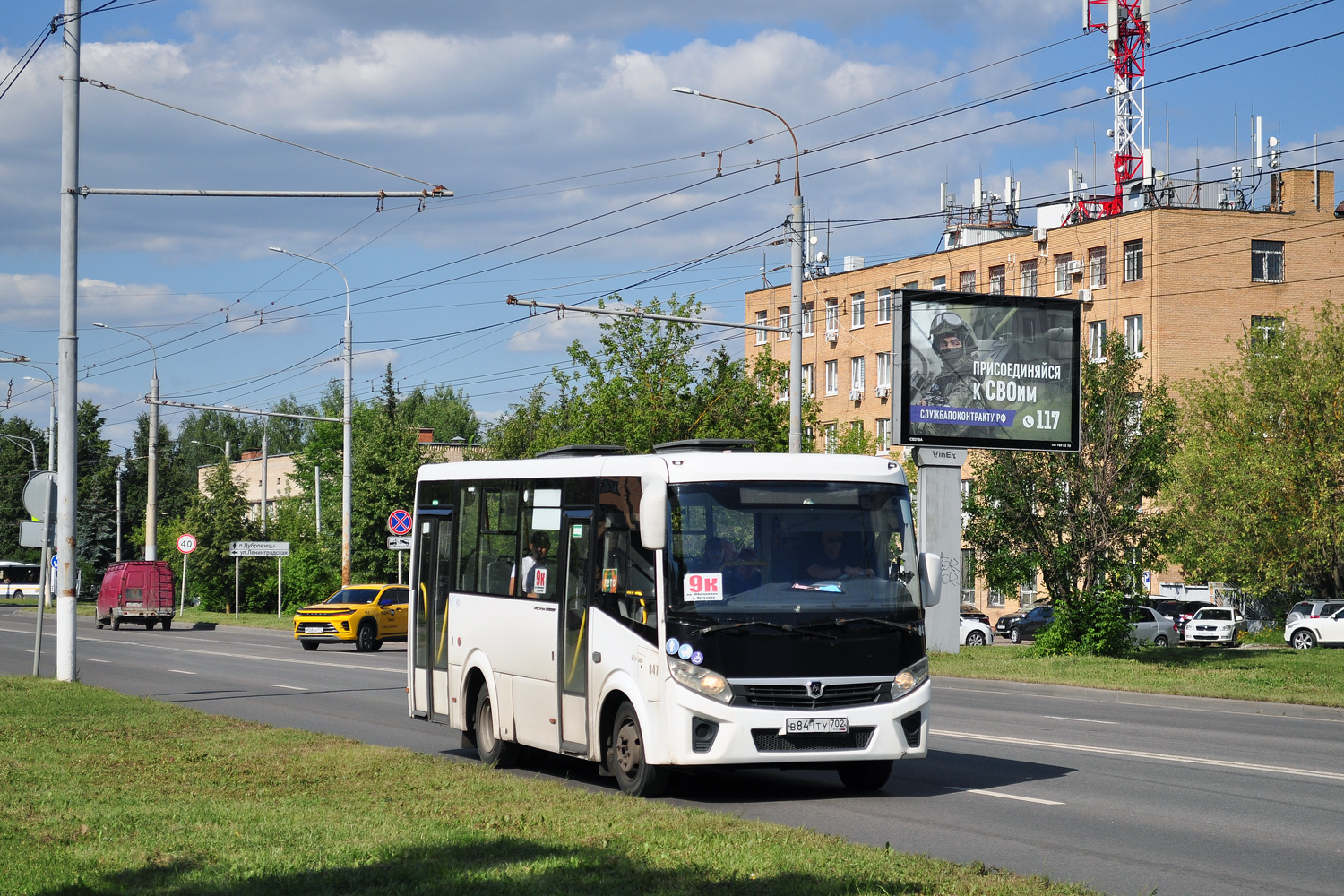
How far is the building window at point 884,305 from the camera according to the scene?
243 ft

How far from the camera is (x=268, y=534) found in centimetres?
7200

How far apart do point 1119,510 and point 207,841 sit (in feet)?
82.3

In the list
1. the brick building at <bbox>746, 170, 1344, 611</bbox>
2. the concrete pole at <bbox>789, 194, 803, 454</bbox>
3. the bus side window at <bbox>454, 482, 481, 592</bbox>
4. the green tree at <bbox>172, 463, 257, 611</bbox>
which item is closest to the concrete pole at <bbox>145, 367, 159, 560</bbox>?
the green tree at <bbox>172, 463, 257, 611</bbox>

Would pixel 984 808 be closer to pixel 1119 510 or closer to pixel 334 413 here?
pixel 1119 510

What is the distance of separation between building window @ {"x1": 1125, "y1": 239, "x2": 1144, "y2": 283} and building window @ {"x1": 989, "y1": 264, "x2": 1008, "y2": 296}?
7288 millimetres

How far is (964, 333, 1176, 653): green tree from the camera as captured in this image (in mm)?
30250

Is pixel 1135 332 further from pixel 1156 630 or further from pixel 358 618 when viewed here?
pixel 358 618

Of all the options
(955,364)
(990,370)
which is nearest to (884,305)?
(990,370)

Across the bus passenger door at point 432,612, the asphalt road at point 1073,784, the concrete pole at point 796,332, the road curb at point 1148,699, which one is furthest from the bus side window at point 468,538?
the concrete pole at point 796,332

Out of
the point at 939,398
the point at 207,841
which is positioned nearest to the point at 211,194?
the point at 207,841

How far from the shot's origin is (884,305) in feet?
244

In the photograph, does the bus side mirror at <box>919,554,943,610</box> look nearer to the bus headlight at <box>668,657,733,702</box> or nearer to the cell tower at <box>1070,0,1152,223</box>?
the bus headlight at <box>668,657,733,702</box>

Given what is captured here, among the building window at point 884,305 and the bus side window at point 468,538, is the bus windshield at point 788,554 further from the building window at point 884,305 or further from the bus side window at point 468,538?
the building window at point 884,305

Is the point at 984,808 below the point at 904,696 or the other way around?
below
